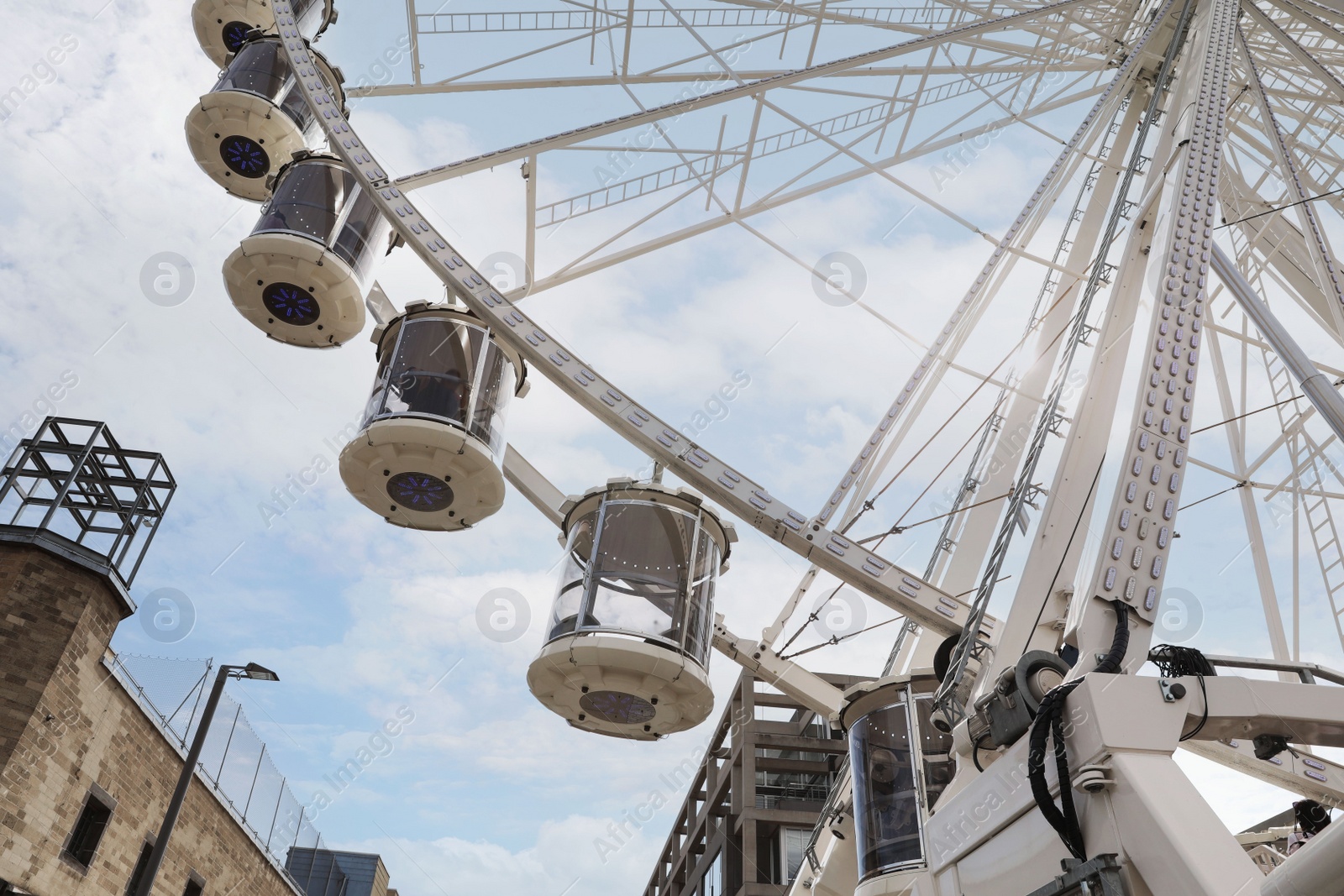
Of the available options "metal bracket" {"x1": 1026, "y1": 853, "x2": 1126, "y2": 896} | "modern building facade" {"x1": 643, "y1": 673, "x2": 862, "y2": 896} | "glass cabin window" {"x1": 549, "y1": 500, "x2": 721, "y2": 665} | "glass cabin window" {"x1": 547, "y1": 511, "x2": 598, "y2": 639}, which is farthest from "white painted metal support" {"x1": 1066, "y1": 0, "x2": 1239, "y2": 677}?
"modern building facade" {"x1": 643, "y1": 673, "x2": 862, "y2": 896}

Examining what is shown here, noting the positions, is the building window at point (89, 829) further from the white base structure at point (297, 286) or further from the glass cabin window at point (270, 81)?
the glass cabin window at point (270, 81)

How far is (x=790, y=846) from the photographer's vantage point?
1812 inches

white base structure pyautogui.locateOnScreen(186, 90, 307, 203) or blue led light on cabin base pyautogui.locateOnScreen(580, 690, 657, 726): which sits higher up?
white base structure pyautogui.locateOnScreen(186, 90, 307, 203)

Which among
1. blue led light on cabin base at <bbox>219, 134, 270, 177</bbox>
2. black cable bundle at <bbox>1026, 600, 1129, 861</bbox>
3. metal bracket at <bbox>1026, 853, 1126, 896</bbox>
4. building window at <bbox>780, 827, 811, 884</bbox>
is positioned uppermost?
building window at <bbox>780, 827, 811, 884</bbox>

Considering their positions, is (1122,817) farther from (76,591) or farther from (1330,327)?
(76,591)

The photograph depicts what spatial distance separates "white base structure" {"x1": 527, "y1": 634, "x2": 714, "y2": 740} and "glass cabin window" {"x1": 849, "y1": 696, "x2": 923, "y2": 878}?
137 centimetres

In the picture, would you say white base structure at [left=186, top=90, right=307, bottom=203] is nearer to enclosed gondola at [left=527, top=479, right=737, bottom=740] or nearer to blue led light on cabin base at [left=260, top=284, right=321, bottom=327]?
blue led light on cabin base at [left=260, top=284, right=321, bottom=327]

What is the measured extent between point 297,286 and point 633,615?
5.34 m

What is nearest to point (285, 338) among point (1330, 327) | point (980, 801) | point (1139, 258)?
point (1139, 258)

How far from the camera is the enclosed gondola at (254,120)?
12.9 m

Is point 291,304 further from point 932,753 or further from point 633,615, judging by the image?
point 932,753

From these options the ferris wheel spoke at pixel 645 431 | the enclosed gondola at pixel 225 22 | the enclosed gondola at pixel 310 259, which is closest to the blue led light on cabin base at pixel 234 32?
the enclosed gondola at pixel 225 22

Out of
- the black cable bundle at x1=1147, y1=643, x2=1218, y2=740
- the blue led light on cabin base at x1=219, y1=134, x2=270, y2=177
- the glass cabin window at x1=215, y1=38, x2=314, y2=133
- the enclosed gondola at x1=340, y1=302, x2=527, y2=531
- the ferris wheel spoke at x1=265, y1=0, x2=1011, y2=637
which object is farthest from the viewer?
the blue led light on cabin base at x1=219, y1=134, x2=270, y2=177

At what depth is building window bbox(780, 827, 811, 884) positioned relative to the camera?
45562 mm
